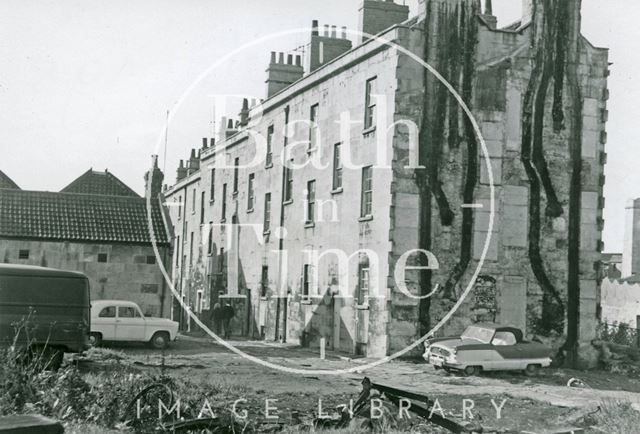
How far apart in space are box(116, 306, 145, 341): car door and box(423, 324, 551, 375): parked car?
9.19 metres

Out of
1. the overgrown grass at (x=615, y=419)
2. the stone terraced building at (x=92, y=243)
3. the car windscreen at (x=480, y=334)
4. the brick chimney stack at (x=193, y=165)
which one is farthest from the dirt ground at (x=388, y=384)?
the brick chimney stack at (x=193, y=165)

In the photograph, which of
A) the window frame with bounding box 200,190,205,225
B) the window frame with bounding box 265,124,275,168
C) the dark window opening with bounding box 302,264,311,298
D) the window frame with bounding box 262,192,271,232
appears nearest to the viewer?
the dark window opening with bounding box 302,264,311,298

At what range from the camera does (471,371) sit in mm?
20688

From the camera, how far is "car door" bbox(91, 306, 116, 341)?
24812 mm

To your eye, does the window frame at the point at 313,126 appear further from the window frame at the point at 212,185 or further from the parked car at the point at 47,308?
the window frame at the point at 212,185

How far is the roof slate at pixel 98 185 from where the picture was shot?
50.9 metres

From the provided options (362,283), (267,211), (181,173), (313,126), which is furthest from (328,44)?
(181,173)

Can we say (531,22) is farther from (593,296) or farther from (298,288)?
(298,288)

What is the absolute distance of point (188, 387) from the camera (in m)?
15.1

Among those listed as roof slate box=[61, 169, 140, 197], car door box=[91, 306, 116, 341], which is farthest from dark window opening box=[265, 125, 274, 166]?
roof slate box=[61, 169, 140, 197]

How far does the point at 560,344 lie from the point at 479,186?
565 centimetres

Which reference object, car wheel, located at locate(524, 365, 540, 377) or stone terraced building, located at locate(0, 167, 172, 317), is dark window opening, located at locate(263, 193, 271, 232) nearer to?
stone terraced building, located at locate(0, 167, 172, 317)

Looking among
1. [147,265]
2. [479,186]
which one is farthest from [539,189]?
[147,265]

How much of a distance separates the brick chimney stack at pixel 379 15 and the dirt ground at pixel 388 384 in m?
11.5
